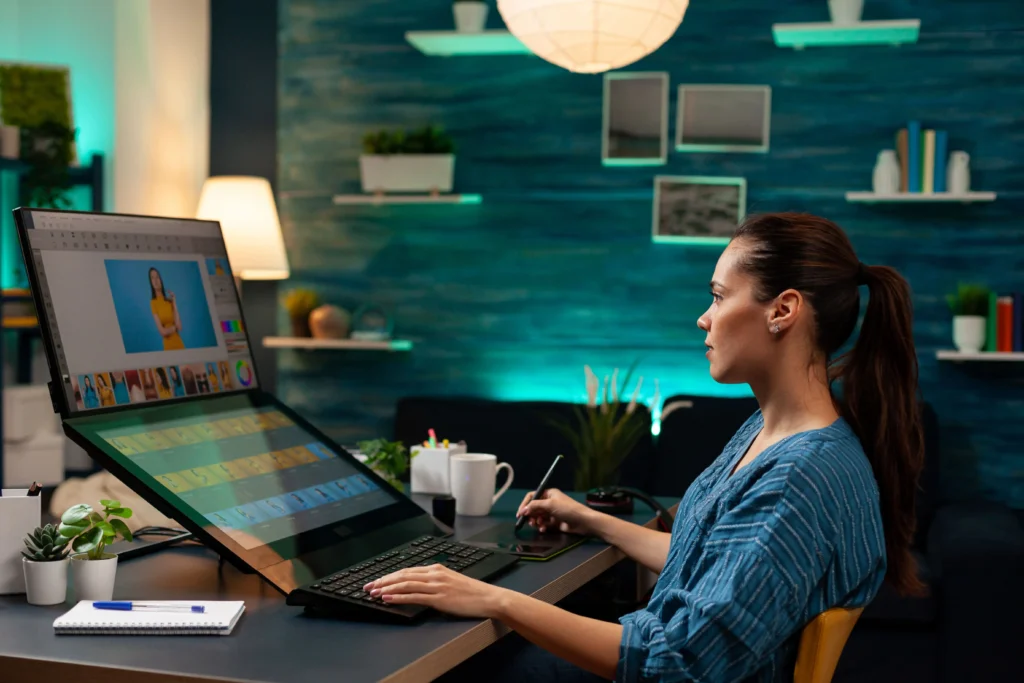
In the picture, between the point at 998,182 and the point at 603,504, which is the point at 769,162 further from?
the point at 603,504

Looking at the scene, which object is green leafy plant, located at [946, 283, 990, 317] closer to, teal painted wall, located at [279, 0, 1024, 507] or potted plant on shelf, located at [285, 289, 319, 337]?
teal painted wall, located at [279, 0, 1024, 507]

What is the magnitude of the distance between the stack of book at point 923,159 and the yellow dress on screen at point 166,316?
2.92 m

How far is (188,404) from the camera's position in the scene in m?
1.75

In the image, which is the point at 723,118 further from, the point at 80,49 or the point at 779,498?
the point at 779,498

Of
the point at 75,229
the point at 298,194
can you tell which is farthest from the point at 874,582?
the point at 298,194

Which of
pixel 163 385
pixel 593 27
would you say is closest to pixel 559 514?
pixel 163 385

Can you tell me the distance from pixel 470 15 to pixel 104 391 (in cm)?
292

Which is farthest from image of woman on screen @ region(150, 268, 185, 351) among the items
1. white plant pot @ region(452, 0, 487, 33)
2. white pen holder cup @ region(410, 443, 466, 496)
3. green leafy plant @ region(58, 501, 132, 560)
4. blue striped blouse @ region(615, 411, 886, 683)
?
white plant pot @ region(452, 0, 487, 33)

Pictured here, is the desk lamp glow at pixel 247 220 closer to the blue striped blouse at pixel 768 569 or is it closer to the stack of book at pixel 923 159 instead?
the stack of book at pixel 923 159

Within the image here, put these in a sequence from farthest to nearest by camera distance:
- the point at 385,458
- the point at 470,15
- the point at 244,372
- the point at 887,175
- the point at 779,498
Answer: the point at 470,15, the point at 887,175, the point at 385,458, the point at 244,372, the point at 779,498

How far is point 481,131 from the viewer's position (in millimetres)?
4422

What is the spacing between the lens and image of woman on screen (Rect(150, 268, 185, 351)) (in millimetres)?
1740

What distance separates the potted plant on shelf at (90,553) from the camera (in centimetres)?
144

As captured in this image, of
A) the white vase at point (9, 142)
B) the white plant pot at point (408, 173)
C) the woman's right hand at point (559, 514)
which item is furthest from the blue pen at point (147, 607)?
the white plant pot at point (408, 173)
